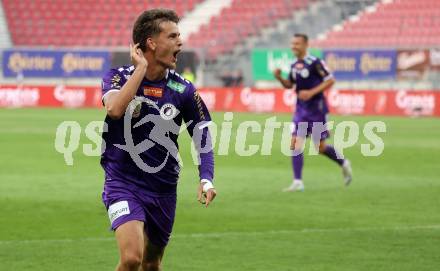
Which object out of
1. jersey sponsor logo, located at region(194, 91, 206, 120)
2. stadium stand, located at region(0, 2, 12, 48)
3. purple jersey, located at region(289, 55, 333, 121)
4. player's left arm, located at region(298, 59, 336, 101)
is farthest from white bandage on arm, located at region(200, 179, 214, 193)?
stadium stand, located at region(0, 2, 12, 48)

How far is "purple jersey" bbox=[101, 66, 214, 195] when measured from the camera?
700 cm

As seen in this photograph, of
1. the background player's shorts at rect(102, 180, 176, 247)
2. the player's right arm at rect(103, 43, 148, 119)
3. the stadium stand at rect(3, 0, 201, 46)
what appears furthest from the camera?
the stadium stand at rect(3, 0, 201, 46)

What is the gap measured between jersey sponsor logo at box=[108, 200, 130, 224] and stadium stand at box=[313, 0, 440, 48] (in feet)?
121

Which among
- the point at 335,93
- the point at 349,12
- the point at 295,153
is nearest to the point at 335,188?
the point at 295,153

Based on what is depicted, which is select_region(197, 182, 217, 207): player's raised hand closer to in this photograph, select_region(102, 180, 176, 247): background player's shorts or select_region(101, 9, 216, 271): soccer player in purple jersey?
select_region(101, 9, 216, 271): soccer player in purple jersey

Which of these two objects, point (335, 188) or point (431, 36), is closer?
point (335, 188)

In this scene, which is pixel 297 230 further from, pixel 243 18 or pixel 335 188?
pixel 243 18

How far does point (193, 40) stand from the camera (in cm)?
4928

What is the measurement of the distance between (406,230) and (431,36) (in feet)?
107

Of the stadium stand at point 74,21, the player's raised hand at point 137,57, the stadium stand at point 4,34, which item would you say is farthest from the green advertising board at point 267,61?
the player's raised hand at point 137,57

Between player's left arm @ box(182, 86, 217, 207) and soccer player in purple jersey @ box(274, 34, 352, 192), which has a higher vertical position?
player's left arm @ box(182, 86, 217, 207)

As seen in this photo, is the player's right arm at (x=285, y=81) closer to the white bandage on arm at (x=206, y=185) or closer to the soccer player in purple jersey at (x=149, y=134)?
the soccer player in purple jersey at (x=149, y=134)

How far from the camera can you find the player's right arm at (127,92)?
22.1 ft

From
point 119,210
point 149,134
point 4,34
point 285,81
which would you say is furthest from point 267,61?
point 119,210
